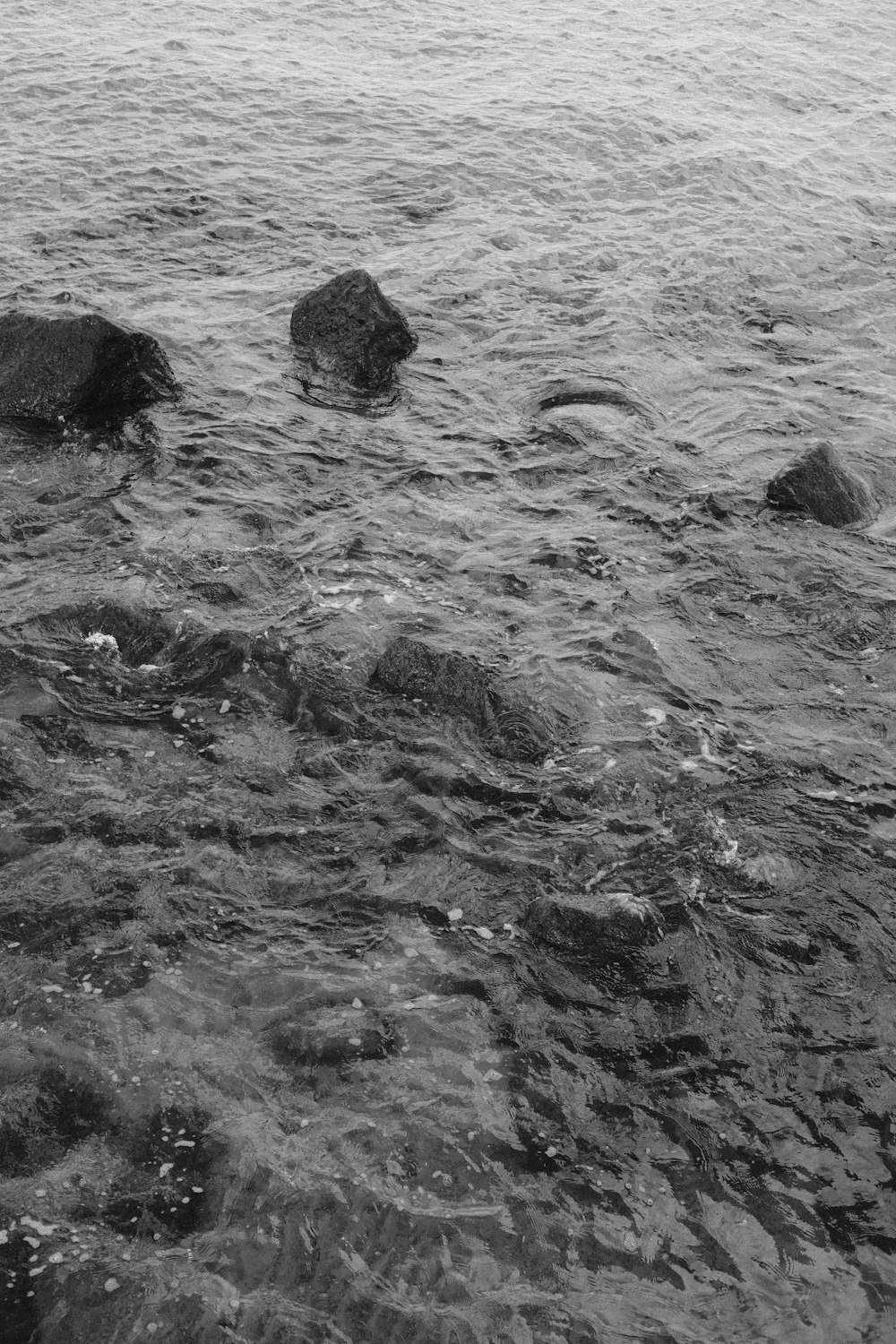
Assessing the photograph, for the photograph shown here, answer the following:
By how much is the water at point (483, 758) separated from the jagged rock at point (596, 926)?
0.39ft

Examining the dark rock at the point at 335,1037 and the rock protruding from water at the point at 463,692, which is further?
the rock protruding from water at the point at 463,692

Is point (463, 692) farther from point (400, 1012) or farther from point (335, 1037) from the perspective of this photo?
point (335, 1037)

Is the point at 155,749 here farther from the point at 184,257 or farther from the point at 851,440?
the point at 184,257

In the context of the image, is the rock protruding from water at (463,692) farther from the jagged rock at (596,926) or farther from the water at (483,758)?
the jagged rock at (596,926)

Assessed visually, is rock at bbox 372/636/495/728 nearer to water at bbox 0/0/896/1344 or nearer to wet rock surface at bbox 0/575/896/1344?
wet rock surface at bbox 0/575/896/1344

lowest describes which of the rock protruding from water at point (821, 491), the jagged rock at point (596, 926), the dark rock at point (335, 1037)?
the dark rock at point (335, 1037)

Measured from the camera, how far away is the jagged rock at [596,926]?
7.36 meters

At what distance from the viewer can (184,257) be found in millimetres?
16391

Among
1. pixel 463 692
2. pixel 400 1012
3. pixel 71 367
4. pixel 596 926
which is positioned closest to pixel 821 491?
pixel 463 692

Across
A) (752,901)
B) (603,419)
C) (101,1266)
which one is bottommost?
(101,1266)

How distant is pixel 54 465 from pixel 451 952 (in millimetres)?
7346

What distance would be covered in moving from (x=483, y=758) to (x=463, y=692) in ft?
2.32

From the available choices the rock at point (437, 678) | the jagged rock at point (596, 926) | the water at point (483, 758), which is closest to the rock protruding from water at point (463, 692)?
the rock at point (437, 678)

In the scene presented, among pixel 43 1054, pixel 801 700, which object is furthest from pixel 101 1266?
pixel 801 700
